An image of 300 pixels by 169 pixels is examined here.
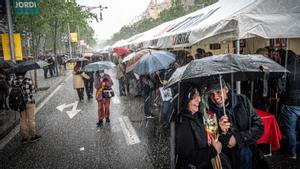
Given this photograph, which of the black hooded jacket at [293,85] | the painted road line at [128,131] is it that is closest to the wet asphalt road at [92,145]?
the painted road line at [128,131]

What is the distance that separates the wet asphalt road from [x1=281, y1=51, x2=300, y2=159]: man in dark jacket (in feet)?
7.69

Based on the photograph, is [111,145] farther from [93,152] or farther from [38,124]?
[38,124]

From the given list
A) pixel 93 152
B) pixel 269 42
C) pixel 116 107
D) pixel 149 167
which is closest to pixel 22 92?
pixel 93 152

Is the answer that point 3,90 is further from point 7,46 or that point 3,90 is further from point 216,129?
point 216,129

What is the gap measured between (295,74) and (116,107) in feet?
24.4

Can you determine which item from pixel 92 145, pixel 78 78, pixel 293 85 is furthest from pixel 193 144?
pixel 78 78

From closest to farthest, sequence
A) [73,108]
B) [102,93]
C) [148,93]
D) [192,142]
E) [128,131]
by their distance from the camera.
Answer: [192,142]
[128,131]
[102,93]
[148,93]
[73,108]

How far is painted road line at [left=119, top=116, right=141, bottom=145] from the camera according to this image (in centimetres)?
701

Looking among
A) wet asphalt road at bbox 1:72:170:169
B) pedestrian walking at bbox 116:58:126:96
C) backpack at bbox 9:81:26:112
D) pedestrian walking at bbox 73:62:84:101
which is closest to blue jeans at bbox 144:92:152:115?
wet asphalt road at bbox 1:72:170:169

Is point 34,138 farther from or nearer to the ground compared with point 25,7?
nearer to the ground

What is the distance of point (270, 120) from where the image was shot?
5.26 metres

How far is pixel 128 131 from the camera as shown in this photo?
308 inches

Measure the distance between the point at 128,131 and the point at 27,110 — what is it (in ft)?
8.64

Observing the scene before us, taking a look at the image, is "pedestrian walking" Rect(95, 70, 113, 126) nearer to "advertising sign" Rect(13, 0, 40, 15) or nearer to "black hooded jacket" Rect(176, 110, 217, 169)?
"advertising sign" Rect(13, 0, 40, 15)
